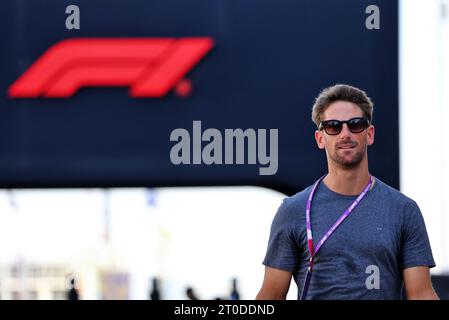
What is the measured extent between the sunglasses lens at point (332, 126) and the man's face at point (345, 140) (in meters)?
0.01

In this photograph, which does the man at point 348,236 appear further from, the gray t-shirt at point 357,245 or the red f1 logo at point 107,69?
the red f1 logo at point 107,69

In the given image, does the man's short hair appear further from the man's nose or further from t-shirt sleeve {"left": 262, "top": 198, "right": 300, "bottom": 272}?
t-shirt sleeve {"left": 262, "top": 198, "right": 300, "bottom": 272}

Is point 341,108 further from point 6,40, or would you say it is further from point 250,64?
point 6,40

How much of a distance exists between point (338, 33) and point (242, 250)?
126 centimetres

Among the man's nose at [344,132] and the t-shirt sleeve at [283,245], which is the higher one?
the man's nose at [344,132]

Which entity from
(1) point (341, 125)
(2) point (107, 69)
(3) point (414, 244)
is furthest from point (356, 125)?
(2) point (107, 69)

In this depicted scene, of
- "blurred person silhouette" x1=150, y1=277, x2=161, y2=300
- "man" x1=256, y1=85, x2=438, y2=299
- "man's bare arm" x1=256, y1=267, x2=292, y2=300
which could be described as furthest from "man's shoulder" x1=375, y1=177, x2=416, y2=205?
"blurred person silhouette" x1=150, y1=277, x2=161, y2=300

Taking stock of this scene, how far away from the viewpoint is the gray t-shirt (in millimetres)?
2350

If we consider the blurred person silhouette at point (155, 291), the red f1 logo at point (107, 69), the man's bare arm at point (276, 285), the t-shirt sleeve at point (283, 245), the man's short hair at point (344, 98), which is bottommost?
the blurred person silhouette at point (155, 291)

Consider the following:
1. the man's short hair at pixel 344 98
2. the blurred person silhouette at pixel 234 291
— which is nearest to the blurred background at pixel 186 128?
the blurred person silhouette at pixel 234 291

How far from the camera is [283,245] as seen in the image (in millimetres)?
2480

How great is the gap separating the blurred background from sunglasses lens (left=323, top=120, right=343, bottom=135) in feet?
4.49

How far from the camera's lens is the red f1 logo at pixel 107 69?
4.25 meters

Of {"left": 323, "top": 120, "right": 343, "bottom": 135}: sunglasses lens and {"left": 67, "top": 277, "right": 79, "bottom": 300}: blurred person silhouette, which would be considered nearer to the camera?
{"left": 323, "top": 120, "right": 343, "bottom": 135}: sunglasses lens
